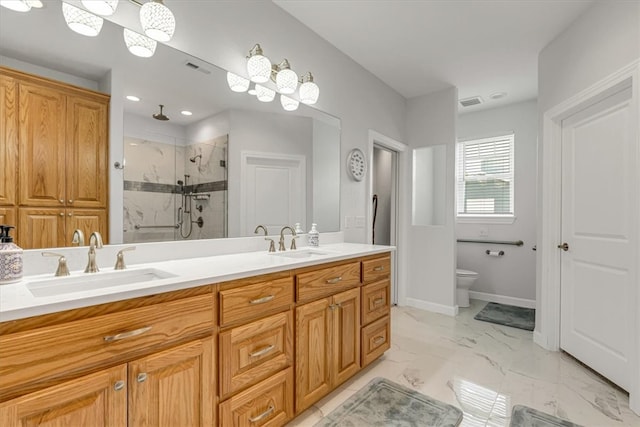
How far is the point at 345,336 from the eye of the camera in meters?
1.93

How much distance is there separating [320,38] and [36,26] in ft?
6.41

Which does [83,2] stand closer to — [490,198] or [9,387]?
[9,387]

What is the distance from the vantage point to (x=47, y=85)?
129 centimetres

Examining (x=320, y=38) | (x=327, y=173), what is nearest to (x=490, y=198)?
(x=327, y=173)

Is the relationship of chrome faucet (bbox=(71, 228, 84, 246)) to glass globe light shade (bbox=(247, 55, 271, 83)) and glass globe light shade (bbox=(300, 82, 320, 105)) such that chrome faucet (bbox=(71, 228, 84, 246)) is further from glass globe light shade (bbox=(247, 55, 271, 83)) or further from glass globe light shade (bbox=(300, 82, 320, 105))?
glass globe light shade (bbox=(300, 82, 320, 105))

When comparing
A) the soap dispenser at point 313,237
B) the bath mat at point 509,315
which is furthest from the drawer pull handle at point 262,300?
the bath mat at point 509,315

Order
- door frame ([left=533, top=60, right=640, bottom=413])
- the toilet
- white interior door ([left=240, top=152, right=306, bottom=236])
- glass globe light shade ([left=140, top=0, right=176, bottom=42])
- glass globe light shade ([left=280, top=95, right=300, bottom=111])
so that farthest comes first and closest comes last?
the toilet
door frame ([left=533, top=60, right=640, bottom=413])
glass globe light shade ([left=280, top=95, right=300, bottom=111])
white interior door ([left=240, top=152, right=306, bottom=236])
glass globe light shade ([left=140, top=0, right=176, bottom=42])

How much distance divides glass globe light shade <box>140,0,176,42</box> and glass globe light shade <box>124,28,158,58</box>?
3 centimetres

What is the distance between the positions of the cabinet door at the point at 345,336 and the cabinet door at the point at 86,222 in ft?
4.09

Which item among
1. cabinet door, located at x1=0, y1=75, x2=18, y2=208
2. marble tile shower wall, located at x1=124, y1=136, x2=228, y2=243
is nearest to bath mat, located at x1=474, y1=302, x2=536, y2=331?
marble tile shower wall, located at x1=124, y1=136, x2=228, y2=243

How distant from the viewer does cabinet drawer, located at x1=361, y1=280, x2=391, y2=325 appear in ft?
6.96

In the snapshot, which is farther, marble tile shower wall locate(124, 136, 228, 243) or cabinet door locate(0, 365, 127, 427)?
marble tile shower wall locate(124, 136, 228, 243)

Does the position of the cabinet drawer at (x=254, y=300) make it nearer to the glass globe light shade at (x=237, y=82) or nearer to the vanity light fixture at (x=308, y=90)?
the glass globe light shade at (x=237, y=82)

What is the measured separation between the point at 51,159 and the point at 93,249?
1.36 feet
